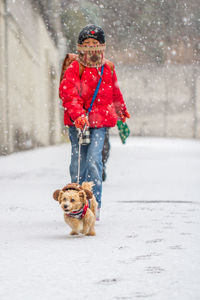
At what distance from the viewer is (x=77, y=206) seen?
17.1ft

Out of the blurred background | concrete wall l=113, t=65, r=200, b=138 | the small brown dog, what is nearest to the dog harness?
the small brown dog

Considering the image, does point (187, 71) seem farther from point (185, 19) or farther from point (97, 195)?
point (97, 195)

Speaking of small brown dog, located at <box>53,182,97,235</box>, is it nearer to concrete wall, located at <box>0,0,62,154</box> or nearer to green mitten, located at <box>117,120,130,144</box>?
green mitten, located at <box>117,120,130,144</box>

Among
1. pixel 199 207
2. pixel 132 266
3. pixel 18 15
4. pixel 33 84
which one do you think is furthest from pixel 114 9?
pixel 132 266

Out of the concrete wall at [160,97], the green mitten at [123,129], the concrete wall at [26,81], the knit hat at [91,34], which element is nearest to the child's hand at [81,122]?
the knit hat at [91,34]

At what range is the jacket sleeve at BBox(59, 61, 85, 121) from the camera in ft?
19.6

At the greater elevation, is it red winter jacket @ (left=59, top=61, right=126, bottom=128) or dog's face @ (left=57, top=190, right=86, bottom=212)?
red winter jacket @ (left=59, top=61, right=126, bottom=128)

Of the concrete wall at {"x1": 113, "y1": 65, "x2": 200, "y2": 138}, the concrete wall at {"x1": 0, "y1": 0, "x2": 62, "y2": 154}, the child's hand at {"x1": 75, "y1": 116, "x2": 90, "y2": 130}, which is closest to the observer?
the child's hand at {"x1": 75, "y1": 116, "x2": 90, "y2": 130}

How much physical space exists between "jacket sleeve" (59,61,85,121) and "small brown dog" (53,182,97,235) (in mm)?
756

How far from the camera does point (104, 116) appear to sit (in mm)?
6199

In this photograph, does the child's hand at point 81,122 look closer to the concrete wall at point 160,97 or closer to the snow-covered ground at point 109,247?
the snow-covered ground at point 109,247

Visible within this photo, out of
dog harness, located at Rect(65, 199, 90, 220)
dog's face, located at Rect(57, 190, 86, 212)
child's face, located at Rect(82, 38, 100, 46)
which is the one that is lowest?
dog harness, located at Rect(65, 199, 90, 220)

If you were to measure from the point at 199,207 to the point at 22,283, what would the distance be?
3.80 metres

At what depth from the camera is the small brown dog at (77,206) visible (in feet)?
17.1
